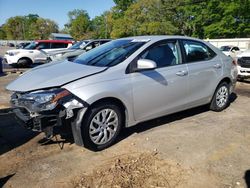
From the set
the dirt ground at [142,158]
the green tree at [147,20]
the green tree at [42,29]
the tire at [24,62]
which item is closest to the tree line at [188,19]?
the green tree at [147,20]

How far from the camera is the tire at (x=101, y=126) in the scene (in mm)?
3947

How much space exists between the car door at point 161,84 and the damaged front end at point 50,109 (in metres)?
1.02

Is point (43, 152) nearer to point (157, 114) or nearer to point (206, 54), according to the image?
point (157, 114)

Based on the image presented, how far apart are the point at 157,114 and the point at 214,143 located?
1011 mm

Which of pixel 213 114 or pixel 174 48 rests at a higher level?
pixel 174 48

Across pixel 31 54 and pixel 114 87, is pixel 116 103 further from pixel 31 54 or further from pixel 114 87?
pixel 31 54

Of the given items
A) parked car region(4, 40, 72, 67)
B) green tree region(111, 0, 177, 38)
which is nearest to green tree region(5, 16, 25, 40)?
green tree region(111, 0, 177, 38)

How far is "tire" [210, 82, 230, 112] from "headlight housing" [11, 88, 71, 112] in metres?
3.45

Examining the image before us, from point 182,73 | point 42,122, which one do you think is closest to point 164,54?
point 182,73

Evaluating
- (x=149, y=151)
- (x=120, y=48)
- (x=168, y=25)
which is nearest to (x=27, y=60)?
(x=120, y=48)

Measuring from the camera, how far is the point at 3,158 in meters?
3.95

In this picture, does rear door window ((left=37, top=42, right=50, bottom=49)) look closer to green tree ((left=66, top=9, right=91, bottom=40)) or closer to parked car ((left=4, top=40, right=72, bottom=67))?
parked car ((left=4, top=40, right=72, bottom=67))

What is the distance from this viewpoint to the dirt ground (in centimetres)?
337

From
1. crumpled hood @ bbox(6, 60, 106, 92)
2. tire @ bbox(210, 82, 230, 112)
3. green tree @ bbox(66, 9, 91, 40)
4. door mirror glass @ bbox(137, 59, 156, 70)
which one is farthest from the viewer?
green tree @ bbox(66, 9, 91, 40)
